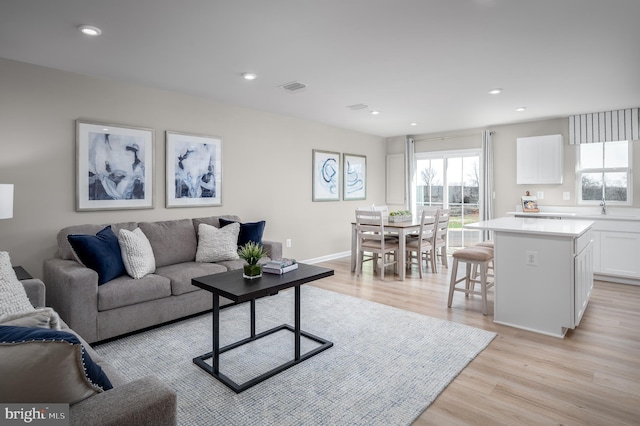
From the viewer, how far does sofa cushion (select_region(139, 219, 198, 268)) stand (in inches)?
145

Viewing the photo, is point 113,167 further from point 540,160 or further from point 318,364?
point 540,160

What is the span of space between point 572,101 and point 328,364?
4.54 meters

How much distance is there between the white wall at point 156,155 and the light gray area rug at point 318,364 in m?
1.38

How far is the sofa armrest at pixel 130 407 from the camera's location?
1.02 m

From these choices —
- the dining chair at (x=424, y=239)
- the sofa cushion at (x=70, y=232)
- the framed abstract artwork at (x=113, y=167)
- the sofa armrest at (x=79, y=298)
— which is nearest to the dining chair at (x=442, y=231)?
the dining chair at (x=424, y=239)

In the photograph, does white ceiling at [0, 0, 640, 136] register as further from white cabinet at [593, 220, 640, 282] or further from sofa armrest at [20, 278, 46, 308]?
sofa armrest at [20, 278, 46, 308]

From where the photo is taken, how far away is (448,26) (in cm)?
256

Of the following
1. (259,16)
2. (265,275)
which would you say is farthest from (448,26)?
(265,275)

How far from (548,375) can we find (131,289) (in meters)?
3.21

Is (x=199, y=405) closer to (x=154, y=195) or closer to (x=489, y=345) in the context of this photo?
(x=489, y=345)

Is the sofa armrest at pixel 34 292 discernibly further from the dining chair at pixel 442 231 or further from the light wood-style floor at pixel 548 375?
the dining chair at pixel 442 231

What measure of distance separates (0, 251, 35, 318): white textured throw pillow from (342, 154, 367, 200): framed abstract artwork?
516cm

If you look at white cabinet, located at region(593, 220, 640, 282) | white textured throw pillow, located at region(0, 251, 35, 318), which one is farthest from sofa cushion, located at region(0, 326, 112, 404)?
white cabinet, located at region(593, 220, 640, 282)

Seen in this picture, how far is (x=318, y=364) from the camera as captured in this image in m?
2.52
